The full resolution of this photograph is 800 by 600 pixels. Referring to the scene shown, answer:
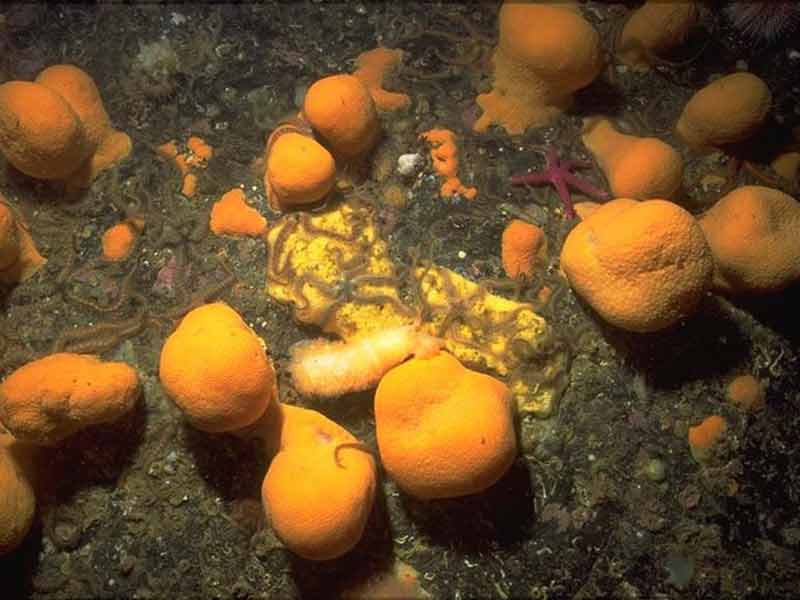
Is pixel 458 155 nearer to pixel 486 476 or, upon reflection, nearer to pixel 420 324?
pixel 420 324

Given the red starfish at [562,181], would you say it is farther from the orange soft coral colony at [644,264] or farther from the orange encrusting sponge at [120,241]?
the orange encrusting sponge at [120,241]

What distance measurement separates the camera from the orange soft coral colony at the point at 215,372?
274 cm

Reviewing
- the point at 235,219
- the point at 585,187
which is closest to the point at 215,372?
the point at 235,219

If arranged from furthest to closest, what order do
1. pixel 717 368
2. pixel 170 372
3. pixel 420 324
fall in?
pixel 717 368 → pixel 420 324 → pixel 170 372

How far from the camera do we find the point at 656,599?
3262 mm

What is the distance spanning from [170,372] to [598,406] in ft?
6.92

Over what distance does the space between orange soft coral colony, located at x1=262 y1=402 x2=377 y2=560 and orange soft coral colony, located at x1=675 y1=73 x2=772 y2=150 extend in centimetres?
267

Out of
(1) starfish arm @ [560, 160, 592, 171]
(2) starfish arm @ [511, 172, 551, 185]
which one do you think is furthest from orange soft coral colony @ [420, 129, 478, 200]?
(1) starfish arm @ [560, 160, 592, 171]

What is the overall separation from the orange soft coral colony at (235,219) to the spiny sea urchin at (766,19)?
3310 millimetres

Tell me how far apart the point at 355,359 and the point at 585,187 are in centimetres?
162

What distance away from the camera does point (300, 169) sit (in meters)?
3.24

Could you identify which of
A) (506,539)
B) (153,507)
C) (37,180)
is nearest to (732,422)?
(506,539)

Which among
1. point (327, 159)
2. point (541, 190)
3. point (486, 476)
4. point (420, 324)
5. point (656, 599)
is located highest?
point (327, 159)

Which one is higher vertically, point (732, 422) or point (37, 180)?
point (37, 180)
